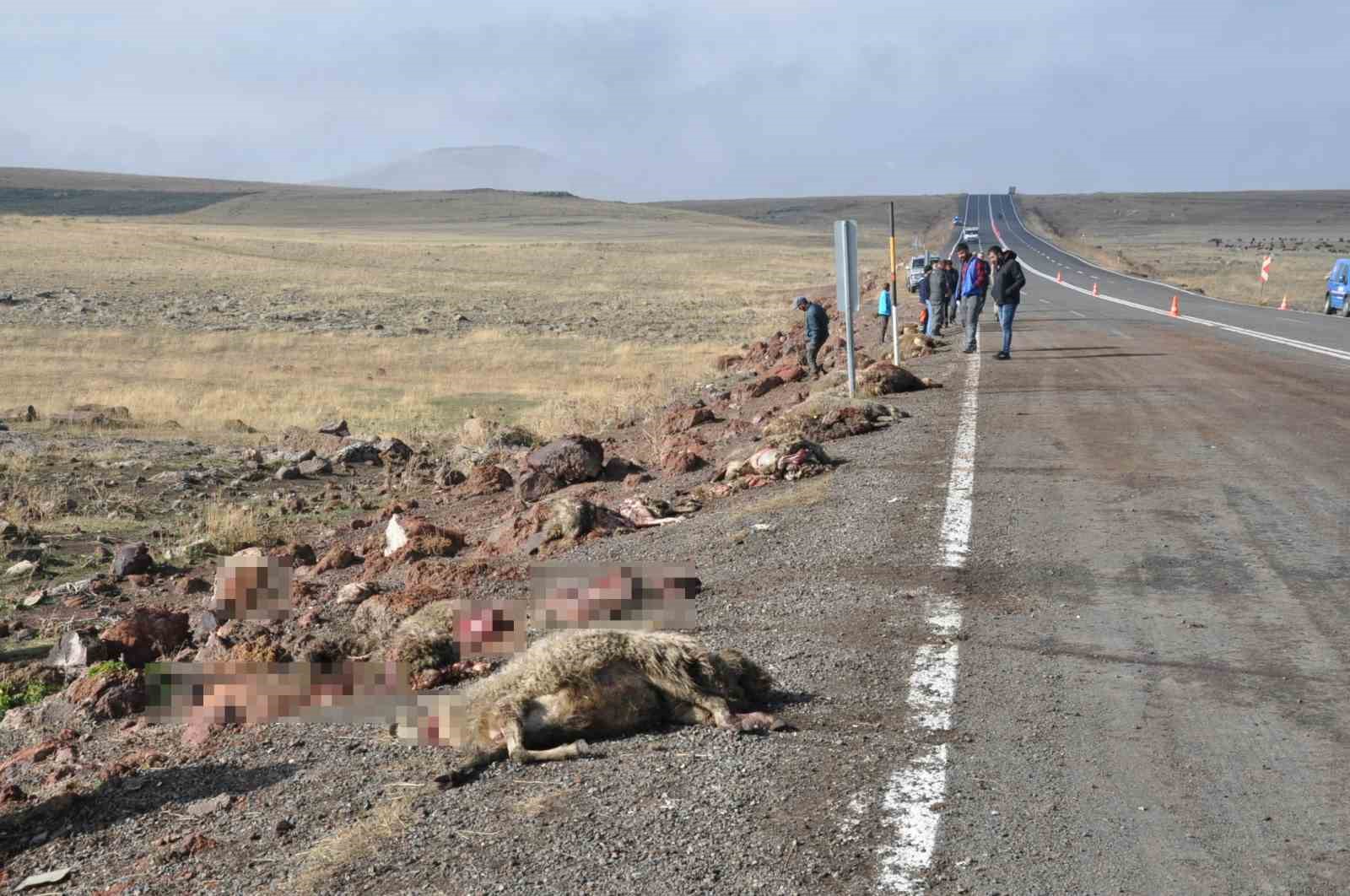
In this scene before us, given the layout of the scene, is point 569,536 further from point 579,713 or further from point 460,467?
point 460,467

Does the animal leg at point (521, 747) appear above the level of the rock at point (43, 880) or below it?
above

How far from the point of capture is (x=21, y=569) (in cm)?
1365

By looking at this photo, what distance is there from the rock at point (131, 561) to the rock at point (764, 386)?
1062 centimetres

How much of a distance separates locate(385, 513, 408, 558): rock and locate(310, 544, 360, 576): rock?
336 millimetres

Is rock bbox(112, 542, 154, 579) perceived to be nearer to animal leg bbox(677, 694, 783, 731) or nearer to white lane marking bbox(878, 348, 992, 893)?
white lane marking bbox(878, 348, 992, 893)

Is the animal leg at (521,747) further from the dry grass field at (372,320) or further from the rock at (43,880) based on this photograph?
the dry grass field at (372,320)

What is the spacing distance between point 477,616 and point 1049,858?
3.84 metres

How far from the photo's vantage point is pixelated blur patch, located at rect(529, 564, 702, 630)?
7078mm

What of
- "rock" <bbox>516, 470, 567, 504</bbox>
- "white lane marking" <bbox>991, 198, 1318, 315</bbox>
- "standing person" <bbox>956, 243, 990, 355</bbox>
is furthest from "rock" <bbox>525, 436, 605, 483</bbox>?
"white lane marking" <bbox>991, 198, 1318, 315</bbox>

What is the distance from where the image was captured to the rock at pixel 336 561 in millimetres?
12172

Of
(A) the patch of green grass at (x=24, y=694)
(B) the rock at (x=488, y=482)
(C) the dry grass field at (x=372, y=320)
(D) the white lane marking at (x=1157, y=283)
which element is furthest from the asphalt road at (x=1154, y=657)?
(D) the white lane marking at (x=1157, y=283)

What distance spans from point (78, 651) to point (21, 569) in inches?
191

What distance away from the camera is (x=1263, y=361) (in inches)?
786

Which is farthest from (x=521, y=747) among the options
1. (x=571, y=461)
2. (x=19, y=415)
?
(x=19, y=415)
